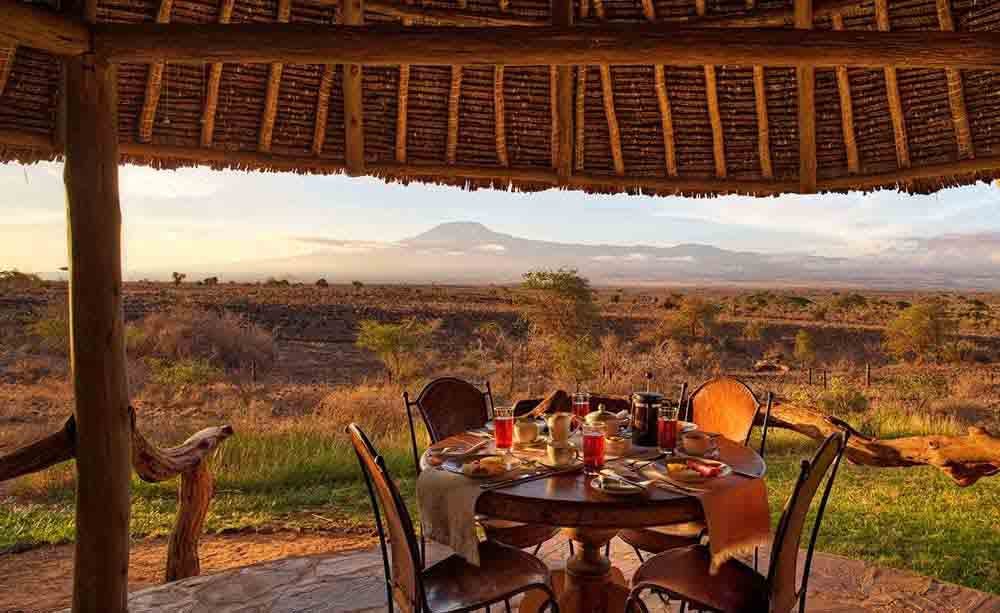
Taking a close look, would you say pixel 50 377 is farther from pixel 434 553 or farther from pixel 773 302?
pixel 773 302

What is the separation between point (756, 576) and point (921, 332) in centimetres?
1908

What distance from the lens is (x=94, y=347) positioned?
2889 mm

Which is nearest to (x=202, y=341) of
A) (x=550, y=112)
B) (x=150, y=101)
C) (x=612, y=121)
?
(x=150, y=101)

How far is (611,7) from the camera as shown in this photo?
434cm

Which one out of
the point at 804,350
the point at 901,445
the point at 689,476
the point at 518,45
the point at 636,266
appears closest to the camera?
the point at 689,476

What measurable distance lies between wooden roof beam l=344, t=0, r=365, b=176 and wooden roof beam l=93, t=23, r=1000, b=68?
3.52 ft

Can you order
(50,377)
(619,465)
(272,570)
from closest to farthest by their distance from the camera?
(619,465), (272,570), (50,377)

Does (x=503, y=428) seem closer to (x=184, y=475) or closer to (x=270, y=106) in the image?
(x=184, y=475)

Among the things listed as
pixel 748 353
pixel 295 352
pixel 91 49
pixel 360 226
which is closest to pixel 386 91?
pixel 91 49

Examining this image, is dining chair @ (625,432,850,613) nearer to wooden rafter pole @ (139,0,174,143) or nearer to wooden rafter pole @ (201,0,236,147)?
wooden rafter pole @ (201,0,236,147)

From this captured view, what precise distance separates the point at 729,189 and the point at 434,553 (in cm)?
291

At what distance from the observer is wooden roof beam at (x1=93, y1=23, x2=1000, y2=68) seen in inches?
114

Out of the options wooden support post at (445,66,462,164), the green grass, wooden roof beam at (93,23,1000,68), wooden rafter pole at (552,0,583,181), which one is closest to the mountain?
the green grass

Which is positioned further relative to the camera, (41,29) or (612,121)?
(612,121)
